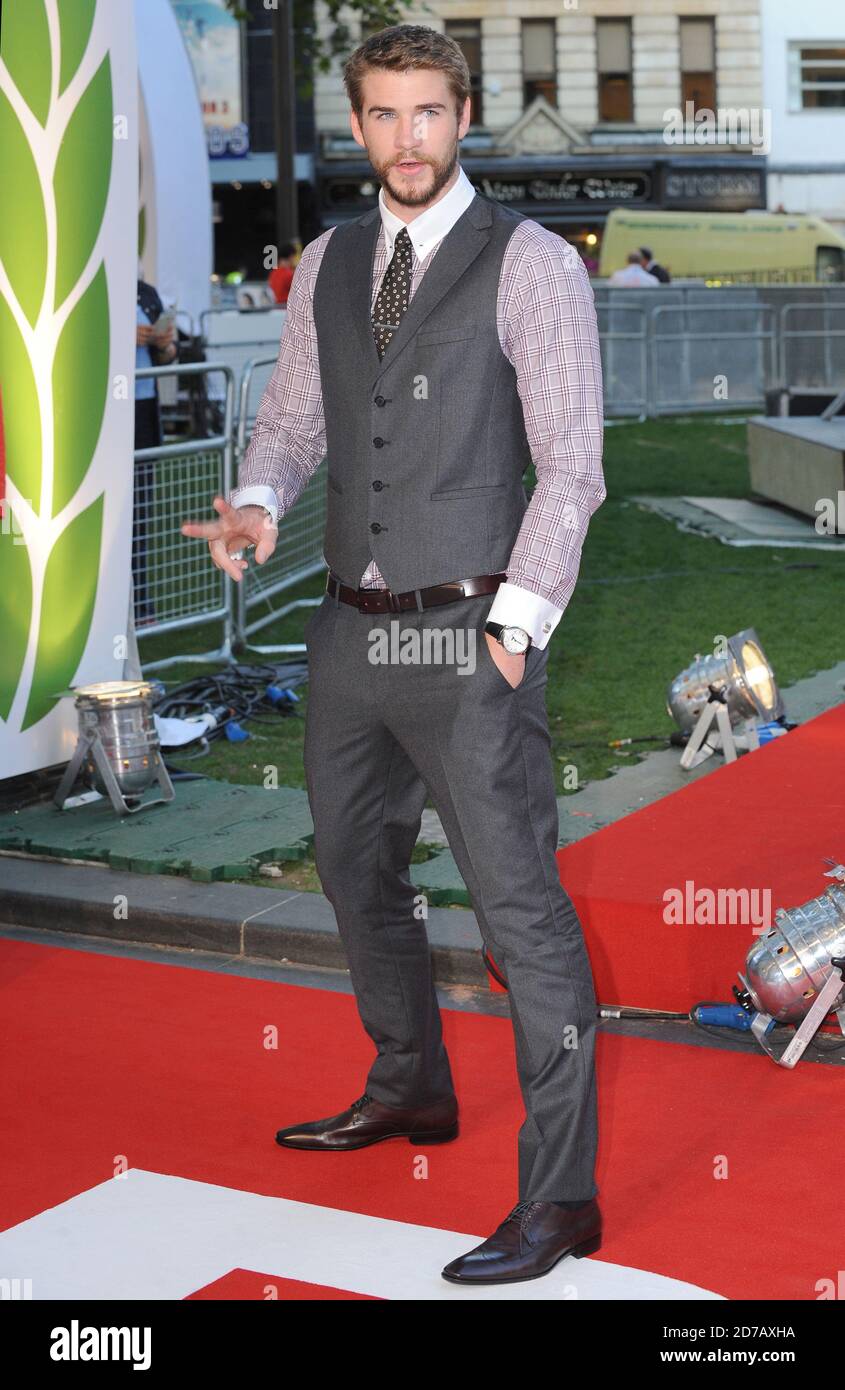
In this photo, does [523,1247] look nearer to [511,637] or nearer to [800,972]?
[511,637]

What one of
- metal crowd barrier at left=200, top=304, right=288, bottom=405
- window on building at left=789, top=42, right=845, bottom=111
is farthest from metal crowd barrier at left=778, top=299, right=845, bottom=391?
window on building at left=789, top=42, right=845, bottom=111

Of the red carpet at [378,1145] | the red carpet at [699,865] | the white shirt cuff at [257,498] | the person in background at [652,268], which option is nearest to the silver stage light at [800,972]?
the red carpet at [378,1145]

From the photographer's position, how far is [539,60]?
4172 centimetres

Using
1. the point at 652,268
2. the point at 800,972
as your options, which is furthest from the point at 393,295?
the point at 652,268

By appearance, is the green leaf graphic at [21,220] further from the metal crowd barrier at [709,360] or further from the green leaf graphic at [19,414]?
the metal crowd barrier at [709,360]

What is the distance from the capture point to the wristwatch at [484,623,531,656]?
3297 mm

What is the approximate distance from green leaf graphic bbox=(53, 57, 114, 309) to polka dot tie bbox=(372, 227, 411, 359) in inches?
131

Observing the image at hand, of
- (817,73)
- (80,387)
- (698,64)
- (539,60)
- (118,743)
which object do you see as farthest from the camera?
(817,73)

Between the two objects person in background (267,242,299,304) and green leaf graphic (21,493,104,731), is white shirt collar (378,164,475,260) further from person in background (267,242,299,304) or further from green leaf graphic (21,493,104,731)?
person in background (267,242,299,304)

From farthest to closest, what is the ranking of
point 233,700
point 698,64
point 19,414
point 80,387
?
point 698,64, point 233,700, point 80,387, point 19,414

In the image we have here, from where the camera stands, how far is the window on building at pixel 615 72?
41.7 meters

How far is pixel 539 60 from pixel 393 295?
40572 millimetres

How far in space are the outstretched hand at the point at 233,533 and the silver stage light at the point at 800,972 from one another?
1729 millimetres
